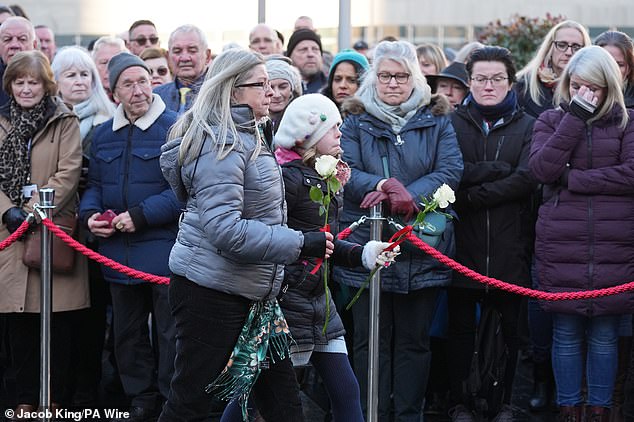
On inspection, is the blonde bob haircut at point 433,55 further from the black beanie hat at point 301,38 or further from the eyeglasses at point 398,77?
the eyeglasses at point 398,77

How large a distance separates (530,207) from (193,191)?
8.87 feet

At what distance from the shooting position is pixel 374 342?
5883 millimetres

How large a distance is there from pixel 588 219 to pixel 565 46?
1779mm

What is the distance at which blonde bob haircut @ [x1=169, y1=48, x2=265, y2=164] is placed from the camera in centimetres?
464

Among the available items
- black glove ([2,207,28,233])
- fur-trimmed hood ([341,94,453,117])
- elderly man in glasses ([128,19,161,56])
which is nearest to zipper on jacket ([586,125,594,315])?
fur-trimmed hood ([341,94,453,117])

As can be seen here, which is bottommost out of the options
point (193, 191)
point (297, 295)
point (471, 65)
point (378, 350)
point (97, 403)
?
point (97, 403)

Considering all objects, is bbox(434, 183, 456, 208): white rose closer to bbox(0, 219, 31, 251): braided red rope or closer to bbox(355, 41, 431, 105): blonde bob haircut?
bbox(355, 41, 431, 105): blonde bob haircut

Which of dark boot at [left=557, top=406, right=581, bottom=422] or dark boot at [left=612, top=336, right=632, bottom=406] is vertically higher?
dark boot at [left=612, top=336, right=632, bottom=406]

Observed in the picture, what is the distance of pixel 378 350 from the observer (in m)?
6.00

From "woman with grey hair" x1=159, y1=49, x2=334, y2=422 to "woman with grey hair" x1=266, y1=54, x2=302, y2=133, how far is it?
Answer: 2.06m

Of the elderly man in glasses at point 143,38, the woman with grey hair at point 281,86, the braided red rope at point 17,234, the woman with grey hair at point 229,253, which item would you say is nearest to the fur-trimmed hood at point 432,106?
the woman with grey hair at point 281,86

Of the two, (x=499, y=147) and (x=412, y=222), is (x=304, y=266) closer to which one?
(x=412, y=222)

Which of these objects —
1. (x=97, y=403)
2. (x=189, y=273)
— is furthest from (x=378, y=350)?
(x=97, y=403)

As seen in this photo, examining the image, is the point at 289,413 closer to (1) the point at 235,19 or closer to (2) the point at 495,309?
(2) the point at 495,309
